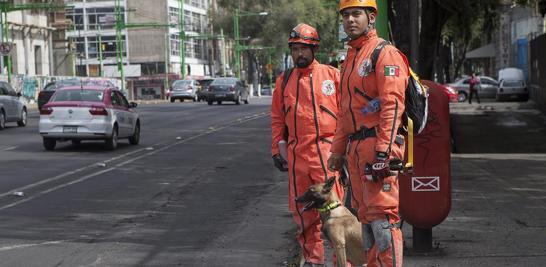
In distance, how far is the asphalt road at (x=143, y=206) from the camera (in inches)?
336

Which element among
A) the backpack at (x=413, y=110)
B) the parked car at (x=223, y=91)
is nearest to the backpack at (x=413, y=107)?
the backpack at (x=413, y=110)

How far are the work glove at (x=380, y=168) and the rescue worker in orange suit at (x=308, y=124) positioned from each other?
46.4 inches

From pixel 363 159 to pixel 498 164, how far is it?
11.2m

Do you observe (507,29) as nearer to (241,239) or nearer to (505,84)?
(505,84)

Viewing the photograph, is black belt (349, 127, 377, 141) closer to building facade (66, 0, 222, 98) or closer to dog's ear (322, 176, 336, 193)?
dog's ear (322, 176, 336, 193)

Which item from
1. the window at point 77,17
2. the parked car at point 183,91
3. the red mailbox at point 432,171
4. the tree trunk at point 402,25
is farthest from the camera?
the window at point 77,17

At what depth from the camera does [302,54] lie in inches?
264

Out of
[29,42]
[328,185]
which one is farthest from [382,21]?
[29,42]

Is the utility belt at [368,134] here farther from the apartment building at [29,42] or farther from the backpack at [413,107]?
the apartment building at [29,42]

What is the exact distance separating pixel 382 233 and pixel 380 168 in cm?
45

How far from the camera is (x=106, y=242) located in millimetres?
9148

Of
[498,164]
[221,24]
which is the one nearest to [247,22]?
[221,24]

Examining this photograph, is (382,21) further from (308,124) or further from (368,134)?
(368,134)

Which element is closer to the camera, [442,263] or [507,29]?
[442,263]
